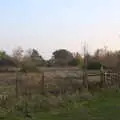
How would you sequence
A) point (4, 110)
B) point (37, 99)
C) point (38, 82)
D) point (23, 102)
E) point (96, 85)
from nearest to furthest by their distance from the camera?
point (4, 110) < point (23, 102) < point (37, 99) < point (38, 82) < point (96, 85)

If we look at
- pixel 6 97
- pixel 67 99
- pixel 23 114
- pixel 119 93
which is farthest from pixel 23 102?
pixel 119 93

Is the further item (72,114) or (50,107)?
(50,107)

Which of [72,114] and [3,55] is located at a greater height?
[3,55]

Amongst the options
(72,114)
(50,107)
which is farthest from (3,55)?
(72,114)

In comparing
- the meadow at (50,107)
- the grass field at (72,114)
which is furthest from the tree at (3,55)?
the grass field at (72,114)

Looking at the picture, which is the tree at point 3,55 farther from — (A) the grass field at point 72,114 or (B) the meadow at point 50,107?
(A) the grass field at point 72,114

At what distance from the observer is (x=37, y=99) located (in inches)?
693

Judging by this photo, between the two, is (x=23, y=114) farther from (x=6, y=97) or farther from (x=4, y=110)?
(x=6, y=97)

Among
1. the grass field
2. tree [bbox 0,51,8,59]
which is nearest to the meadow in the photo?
the grass field

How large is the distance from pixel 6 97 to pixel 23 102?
83 centimetres

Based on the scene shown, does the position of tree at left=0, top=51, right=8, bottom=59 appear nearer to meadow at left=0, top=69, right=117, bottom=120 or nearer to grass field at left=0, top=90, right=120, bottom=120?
meadow at left=0, top=69, right=117, bottom=120

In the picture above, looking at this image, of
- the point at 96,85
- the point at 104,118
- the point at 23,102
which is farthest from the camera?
the point at 96,85

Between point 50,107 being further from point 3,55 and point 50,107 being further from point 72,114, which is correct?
point 3,55

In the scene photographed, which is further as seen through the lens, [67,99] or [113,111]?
[67,99]
